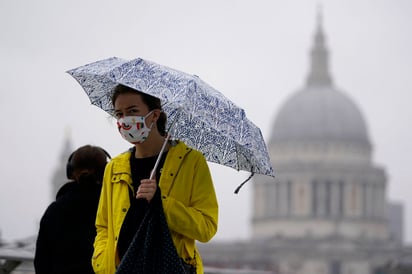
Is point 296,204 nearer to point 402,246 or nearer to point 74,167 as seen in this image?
point 402,246

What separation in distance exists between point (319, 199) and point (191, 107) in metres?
111

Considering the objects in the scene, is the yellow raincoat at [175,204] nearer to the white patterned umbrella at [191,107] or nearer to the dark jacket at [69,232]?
the white patterned umbrella at [191,107]

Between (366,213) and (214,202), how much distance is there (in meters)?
111

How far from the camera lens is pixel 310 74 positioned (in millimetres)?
125500

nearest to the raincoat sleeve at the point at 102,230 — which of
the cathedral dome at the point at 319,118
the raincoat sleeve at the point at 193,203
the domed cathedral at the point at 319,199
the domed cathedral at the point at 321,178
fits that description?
the raincoat sleeve at the point at 193,203

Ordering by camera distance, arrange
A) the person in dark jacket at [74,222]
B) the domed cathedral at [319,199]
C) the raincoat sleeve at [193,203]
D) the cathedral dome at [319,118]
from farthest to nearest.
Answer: the cathedral dome at [319,118], the domed cathedral at [319,199], the person in dark jacket at [74,222], the raincoat sleeve at [193,203]

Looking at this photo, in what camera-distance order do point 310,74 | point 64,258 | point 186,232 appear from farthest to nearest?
1. point 310,74
2. point 64,258
3. point 186,232

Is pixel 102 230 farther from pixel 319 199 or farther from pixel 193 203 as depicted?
pixel 319 199

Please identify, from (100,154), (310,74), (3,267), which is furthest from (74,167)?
(310,74)

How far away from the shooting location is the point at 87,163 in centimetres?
828

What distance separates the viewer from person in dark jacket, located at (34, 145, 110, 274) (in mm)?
8258

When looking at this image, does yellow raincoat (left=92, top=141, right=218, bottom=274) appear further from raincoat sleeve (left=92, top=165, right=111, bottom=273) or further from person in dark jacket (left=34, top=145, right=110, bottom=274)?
person in dark jacket (left=34, top=145, right=110, bottom=274)

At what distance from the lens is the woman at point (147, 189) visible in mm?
7410

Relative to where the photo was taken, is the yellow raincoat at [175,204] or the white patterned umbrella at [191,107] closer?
the yellow raincoat at [175,204]
